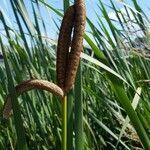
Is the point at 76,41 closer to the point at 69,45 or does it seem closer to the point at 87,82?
the point at 69,45

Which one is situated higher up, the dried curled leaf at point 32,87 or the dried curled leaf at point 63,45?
the dried curled leaf at point 63,45

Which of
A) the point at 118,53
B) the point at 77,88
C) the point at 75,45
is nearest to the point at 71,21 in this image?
the point at 75,45

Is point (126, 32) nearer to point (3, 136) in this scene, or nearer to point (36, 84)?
point (3, 136)

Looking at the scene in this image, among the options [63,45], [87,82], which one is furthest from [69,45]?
[87,82]

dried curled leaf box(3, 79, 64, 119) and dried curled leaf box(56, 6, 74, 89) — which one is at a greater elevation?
dried curled leaf box(56, 6, 74, 89)

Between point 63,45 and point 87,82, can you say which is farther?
point 87,82
